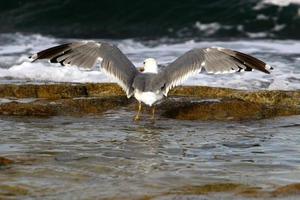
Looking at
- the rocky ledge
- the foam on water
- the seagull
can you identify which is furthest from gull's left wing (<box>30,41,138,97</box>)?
the foam on water

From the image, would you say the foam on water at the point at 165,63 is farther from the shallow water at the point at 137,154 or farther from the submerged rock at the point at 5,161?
the submerged rock at the point at 5,161

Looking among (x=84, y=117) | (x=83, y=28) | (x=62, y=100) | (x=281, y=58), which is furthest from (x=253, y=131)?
(x=83, y=28)

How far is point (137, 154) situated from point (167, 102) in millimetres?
2322

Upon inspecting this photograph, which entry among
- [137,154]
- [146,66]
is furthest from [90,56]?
[137,154]

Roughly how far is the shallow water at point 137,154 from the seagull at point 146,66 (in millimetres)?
436

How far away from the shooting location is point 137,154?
559cm

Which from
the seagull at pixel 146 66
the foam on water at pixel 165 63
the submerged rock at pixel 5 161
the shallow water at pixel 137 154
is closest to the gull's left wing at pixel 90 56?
the seagull at pixel 146 66

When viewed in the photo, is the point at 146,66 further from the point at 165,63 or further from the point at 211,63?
the point at 165,63

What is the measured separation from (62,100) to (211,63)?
1.56 m

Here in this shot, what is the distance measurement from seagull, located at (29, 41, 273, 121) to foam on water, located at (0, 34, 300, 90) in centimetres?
186

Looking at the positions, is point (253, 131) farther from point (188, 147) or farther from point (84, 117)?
point (84, 117)

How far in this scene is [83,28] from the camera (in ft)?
56.7

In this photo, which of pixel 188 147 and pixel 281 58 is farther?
pixel 281 58

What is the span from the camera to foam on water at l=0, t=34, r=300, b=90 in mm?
10141
